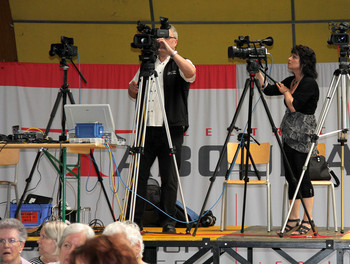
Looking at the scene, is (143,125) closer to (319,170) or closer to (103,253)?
(319,170)

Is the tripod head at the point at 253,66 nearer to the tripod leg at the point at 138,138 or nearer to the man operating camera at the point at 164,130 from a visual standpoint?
the man operating camera at the point at 164,130

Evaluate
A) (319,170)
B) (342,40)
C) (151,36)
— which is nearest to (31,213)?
(151,36)

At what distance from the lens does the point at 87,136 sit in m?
4.18

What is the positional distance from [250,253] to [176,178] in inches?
59.9

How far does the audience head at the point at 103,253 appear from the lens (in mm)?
1465

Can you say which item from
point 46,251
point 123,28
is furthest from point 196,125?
point 46,251

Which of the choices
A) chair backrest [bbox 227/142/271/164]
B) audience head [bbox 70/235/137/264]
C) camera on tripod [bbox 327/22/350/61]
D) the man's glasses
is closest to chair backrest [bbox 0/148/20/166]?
chair backrest [bbox 227/142/271/164]

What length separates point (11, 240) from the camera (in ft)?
11.1

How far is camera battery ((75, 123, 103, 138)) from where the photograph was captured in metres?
4.17

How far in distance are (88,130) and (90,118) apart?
0.11m

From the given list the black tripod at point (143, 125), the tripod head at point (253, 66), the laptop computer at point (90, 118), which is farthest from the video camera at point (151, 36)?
the tripod head at point (253, 66)

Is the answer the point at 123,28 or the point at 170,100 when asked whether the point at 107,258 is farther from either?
the point at 123,28

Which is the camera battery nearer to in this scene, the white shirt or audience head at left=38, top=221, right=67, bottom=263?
the white shirt

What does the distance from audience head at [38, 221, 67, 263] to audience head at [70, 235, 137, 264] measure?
2149mm
